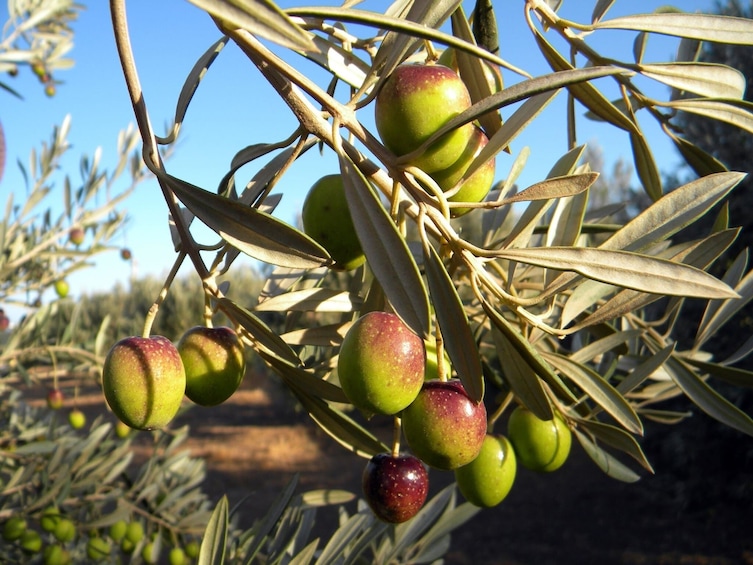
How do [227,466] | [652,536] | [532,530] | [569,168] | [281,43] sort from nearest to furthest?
[281,43]
[569,168]
[652,536]
[532,530]
[227,466]

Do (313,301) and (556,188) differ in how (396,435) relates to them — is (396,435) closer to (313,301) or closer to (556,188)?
(313,301)

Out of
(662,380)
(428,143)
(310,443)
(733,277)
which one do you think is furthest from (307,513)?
(310,443)

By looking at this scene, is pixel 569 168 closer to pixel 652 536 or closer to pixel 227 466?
pixel 652 536

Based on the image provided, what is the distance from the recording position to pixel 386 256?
22.2 inches

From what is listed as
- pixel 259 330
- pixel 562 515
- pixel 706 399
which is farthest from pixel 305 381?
pixel 562 515

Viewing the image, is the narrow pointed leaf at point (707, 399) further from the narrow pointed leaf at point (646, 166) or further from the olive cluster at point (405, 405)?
the olive cluster at point (405, 405)

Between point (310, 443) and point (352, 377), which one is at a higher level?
point (352, 377)

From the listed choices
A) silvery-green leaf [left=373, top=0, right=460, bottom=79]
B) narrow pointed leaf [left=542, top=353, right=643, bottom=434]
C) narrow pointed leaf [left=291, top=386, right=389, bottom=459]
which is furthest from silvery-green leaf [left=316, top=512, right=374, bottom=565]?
silvery-green leaf [left=373, top=0, right=460, bottom=79]

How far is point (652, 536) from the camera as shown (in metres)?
6.30

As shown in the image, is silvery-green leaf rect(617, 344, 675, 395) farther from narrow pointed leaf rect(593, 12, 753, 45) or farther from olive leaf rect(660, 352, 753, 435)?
narrow pointed leaf rect(593, 12, 753, 45)

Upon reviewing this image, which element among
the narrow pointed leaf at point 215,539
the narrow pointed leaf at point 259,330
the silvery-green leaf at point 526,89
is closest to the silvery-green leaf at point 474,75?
the silvery-green leaf at point 526,89

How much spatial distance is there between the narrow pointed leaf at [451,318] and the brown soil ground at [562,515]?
3674 mm

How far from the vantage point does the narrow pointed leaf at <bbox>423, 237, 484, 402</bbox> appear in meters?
0.57

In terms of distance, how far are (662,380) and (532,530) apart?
611cm
